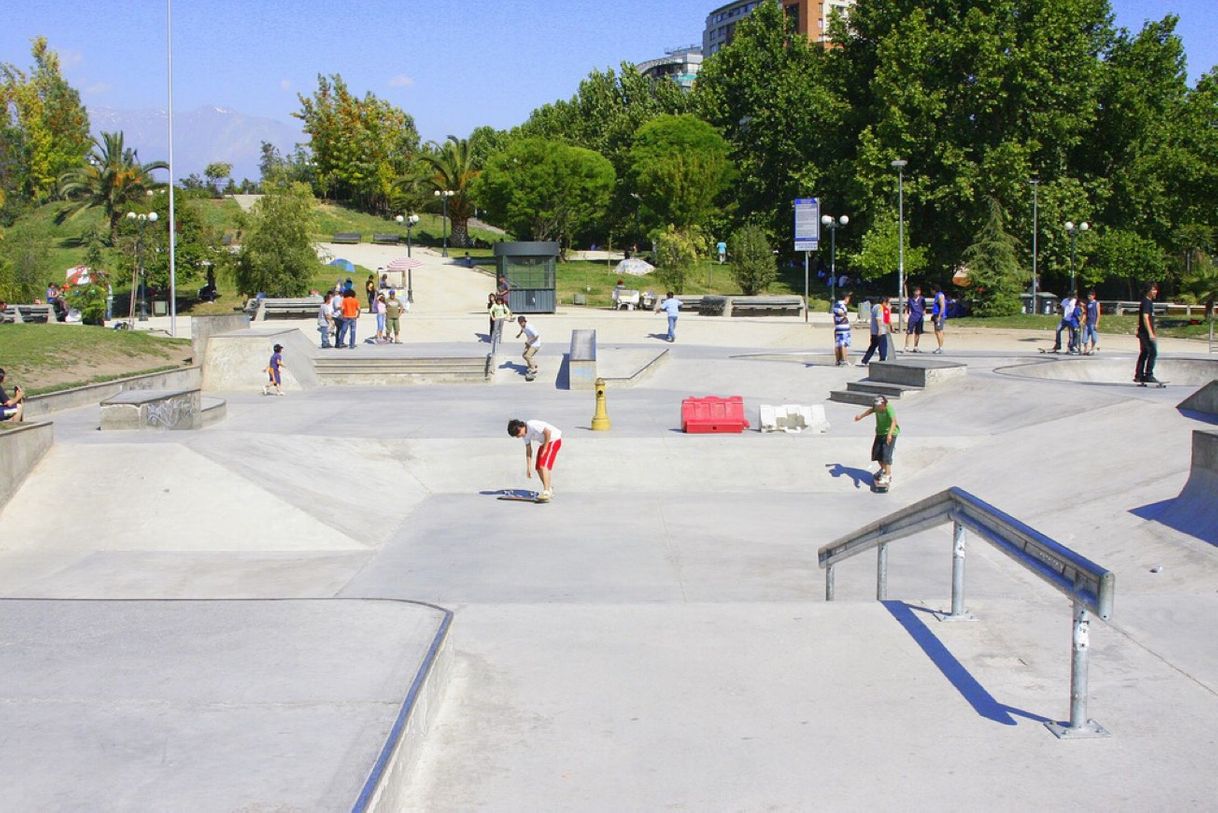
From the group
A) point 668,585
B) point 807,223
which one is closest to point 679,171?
point 807,223

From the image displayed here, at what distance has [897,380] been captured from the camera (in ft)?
70.3

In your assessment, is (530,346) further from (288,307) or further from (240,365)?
(288,307)

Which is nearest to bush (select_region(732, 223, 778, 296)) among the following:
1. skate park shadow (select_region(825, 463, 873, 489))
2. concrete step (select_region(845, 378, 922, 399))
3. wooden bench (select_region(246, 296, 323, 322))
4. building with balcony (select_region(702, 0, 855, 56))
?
wooden bench (select_region(246, 296, 323, 322))

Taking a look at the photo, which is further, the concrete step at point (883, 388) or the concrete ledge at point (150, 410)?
the concrete step at point (883, 388)

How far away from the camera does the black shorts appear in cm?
1484

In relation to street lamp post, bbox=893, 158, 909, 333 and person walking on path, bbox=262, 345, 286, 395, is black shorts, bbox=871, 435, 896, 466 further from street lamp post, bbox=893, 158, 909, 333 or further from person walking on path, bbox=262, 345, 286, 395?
street lamp post, bbox=893, 158, 909, 333

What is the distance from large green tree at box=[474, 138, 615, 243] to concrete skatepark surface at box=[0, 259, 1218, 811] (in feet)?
129

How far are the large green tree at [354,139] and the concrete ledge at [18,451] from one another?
6561 cm

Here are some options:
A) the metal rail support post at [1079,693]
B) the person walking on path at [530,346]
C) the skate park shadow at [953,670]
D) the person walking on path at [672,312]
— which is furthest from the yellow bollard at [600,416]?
the person walking on path at [672,312]

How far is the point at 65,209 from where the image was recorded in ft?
219

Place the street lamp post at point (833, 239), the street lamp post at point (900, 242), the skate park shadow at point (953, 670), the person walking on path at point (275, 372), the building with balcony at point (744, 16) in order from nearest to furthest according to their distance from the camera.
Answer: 1. the skate park shadow at point (953, 670)
2. the person walking on path at point (275, 372)
3. the street lamp post at point (900, 242)
4. the street lamp post at point (833, 239)
5. the building with balcony at point (744, 16)

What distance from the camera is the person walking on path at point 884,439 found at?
14.7 m

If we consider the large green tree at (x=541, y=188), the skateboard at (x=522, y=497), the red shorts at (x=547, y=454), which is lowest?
the skateboard at (x=522, y=497)

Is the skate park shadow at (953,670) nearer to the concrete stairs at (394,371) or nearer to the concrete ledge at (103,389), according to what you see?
the concrete ledge at (103,389)
